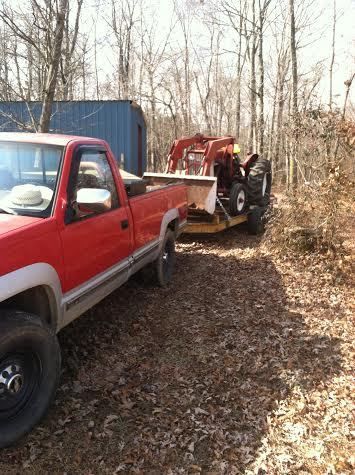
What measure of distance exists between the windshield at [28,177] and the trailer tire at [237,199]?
566 centimetres

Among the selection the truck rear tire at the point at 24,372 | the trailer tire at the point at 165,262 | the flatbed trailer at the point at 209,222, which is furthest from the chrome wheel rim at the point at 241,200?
the truck rear tire at the point at 24,372

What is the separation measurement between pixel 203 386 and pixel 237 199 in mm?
5692

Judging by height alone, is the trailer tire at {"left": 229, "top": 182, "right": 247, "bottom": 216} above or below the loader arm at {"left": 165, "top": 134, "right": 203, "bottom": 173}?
below

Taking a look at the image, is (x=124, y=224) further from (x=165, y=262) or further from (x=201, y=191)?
(x=201, y=191)

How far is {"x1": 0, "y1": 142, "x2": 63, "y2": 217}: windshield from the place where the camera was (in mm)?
3180

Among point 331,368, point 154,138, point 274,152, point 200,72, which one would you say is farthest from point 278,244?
point 200,72

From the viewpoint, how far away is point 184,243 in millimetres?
8578

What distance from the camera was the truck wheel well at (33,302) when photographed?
301 centimetres

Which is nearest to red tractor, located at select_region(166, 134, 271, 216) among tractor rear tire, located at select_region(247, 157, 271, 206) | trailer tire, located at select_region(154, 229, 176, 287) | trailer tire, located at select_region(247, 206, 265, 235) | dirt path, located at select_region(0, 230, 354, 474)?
tractor rear tire, located at select_region(247, 157, 271, 206)

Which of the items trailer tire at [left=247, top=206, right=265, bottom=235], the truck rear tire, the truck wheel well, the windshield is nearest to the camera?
the truck rear tire

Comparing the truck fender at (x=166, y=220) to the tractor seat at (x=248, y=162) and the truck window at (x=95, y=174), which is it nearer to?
the truck window at (x=95, y=174)

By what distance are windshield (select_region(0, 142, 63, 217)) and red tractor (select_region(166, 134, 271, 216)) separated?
219 inches

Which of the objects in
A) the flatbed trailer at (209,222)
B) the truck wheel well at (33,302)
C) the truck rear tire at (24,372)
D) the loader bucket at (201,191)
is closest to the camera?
the truck rear tire at (24,372)

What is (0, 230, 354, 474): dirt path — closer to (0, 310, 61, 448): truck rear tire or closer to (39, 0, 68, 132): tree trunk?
(0, 310, 61, 448): truck rear tire
